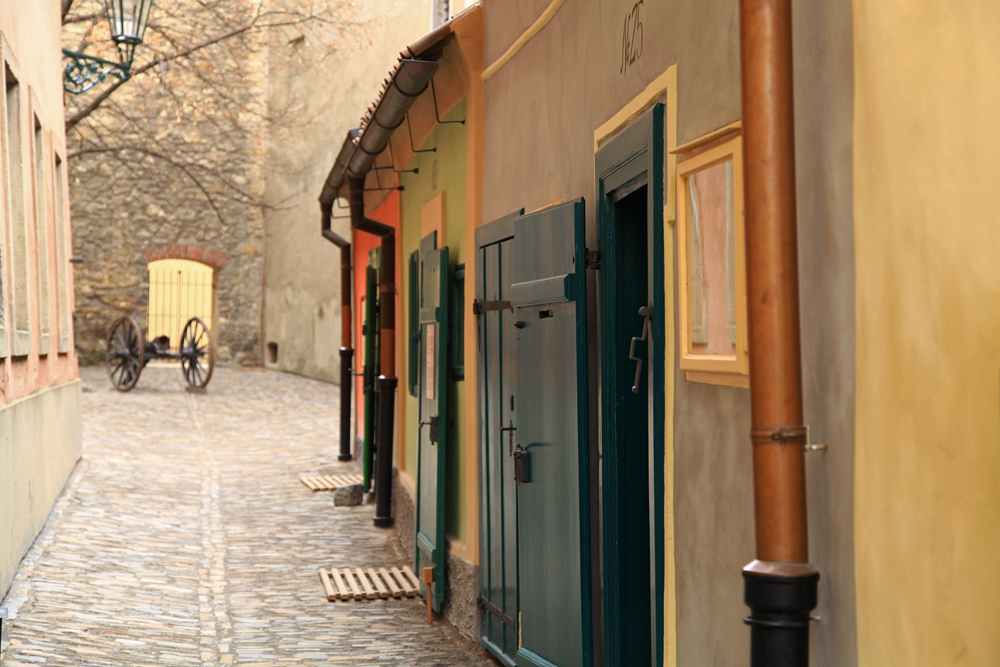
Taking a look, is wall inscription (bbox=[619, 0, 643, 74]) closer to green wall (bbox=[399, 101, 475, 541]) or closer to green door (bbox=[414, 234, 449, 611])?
green wall (bbox=[399, 101, 475, 541])

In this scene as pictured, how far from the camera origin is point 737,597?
263 centimetres

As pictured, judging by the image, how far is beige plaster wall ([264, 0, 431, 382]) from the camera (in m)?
17.4

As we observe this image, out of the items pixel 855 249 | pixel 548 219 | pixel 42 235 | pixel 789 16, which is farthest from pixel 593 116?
pixel 42 235

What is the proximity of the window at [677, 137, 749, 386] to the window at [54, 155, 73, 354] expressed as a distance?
8.27m

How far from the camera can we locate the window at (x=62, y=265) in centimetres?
1005

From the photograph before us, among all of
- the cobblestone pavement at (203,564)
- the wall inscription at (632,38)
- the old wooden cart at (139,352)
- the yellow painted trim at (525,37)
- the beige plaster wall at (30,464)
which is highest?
the yellow painted trim at (525,37)

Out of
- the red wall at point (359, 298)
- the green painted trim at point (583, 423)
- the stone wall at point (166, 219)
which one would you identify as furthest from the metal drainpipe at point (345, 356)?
the stone wall at point (166, 219)

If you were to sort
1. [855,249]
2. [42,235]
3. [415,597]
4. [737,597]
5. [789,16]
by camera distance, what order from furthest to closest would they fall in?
[42,235], [415,597], [737,597], [789,16], [855,249]

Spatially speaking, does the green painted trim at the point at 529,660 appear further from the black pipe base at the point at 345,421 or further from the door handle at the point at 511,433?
the black pipe base at the point at 345,421

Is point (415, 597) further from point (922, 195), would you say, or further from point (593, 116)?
point (922, 195)

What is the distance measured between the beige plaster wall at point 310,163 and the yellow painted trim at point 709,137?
1353 cm

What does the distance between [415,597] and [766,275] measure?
5.31m

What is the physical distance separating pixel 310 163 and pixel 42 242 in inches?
494

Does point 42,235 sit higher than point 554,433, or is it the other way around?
point 42,235
